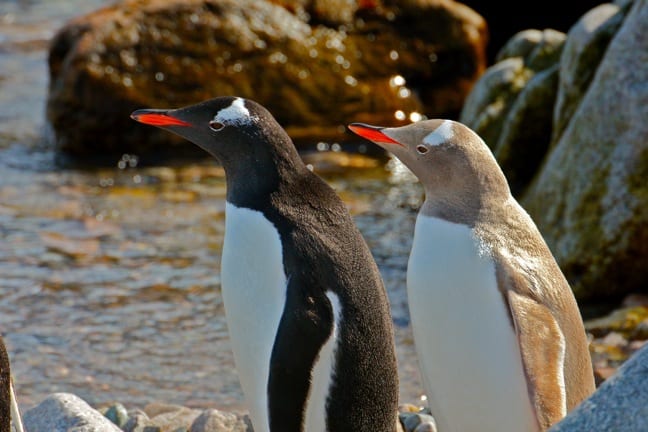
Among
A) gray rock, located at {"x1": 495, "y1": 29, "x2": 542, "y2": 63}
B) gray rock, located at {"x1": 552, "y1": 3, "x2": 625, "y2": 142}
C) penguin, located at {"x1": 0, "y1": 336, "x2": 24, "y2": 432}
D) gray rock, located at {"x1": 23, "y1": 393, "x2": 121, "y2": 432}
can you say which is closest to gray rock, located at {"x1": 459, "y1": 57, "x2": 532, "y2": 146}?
gray rock, located at {"x1": 495, "y1": 29, "x2": 542, "y2": 63}

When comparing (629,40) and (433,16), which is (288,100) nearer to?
(433,16)

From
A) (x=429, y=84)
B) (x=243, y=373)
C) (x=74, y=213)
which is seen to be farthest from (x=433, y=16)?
(x=243, y=373)

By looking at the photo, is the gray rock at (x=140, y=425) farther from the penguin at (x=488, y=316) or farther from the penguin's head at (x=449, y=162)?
the penguin's head at (x=449, y=162)

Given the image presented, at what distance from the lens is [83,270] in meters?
9.18

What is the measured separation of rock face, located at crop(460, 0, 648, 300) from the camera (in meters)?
7.67

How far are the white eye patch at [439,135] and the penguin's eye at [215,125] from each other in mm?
834

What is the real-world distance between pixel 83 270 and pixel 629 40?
435 centimetres

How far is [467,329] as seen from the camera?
459 centimetres

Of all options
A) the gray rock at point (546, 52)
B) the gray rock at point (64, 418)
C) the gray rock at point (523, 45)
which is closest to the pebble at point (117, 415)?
the gray rock at point (64, 418)

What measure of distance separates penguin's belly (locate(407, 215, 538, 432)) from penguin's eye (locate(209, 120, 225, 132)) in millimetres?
944

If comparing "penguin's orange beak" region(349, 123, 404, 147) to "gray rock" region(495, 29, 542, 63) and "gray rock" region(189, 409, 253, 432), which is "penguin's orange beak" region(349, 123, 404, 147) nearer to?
"gray rock" region(189, 409, 253, 432)

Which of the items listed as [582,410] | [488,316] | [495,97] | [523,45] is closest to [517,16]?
[523,45]

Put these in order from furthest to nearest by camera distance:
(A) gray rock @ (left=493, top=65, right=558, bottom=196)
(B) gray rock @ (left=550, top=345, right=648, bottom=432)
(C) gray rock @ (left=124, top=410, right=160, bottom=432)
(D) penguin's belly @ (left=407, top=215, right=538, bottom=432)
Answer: (A) gray rock @ (left=493, top=65, right=558, bottom=196), (C) gray rock @ (left=124, top=410, right=160, bottom=432), (D) penguin's belly @ (left=407, top=215, right=538, bottom=432), (B) gray rock @ (left=550, top=345, right=648, bottom=432)

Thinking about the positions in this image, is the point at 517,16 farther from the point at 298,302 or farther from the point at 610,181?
the point at 298,302
